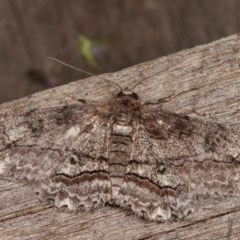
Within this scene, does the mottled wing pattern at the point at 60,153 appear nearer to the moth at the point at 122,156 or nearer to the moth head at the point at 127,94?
the moth at the point at 122,156

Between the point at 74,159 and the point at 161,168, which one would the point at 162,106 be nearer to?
the point at 161,168

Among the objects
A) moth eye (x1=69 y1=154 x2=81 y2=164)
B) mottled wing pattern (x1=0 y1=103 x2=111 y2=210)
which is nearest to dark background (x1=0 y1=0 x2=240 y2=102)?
mottled wing pattern (x1=0 y1=103 x2=111 y2=210)

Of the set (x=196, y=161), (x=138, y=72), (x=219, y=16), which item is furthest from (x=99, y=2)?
(x=196, y=161)

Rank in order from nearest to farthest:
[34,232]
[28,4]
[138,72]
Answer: [34,232]
[138,72]
[28,4]

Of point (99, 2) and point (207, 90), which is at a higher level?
point (99, 2)

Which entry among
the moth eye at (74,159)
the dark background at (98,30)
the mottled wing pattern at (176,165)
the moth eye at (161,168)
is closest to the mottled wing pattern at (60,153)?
the moth eye at (74,159)

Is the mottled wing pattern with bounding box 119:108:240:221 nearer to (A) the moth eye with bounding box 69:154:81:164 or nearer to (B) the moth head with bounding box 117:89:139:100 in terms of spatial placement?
(B) the moth head with bounding box 117:89:139:100

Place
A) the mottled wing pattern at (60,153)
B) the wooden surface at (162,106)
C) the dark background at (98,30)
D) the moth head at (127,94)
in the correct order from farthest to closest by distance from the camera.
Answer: the dark background at (98,30) → the moth head at (127,94) → the mottled wing pattern at (60,153) → the wooden surface at (162,106)

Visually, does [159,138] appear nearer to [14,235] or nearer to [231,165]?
[231,165]
